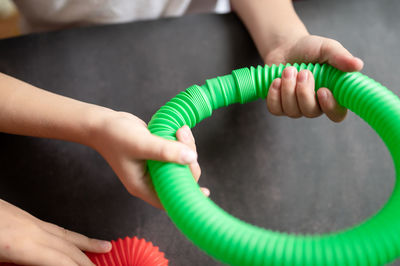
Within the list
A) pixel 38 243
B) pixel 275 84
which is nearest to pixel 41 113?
pixel 38 243

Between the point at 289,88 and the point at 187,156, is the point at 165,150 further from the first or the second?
the point at 289,88

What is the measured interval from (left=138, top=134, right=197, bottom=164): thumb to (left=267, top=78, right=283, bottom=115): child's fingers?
0.21m

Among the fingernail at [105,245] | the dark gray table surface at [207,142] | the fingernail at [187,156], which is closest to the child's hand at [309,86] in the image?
the dark gray table surface at [207,142]

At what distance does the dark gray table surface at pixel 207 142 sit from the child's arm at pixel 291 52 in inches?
1.8

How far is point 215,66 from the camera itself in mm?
754

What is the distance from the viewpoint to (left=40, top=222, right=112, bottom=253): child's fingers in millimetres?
556

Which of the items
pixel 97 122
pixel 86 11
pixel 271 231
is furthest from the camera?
pixel 86 11

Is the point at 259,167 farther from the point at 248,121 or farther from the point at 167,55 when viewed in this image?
the point at 167,55

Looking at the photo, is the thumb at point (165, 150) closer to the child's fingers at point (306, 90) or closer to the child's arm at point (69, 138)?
the child's arm at point (69, 138)

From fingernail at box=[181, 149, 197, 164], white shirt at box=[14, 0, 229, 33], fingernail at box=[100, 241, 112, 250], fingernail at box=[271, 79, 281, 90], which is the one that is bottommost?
fingernail at box=[100, 241, 112, 250]

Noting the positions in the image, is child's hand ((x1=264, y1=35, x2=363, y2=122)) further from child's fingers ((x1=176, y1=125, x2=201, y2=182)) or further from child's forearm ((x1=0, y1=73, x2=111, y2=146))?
child's forearm ((x1=0, y1=73, x2=111, y2=146))

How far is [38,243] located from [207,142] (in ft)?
1.09

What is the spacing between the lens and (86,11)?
0.85 metres

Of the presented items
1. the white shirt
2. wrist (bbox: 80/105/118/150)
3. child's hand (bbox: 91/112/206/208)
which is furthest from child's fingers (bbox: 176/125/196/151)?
the white shirt
